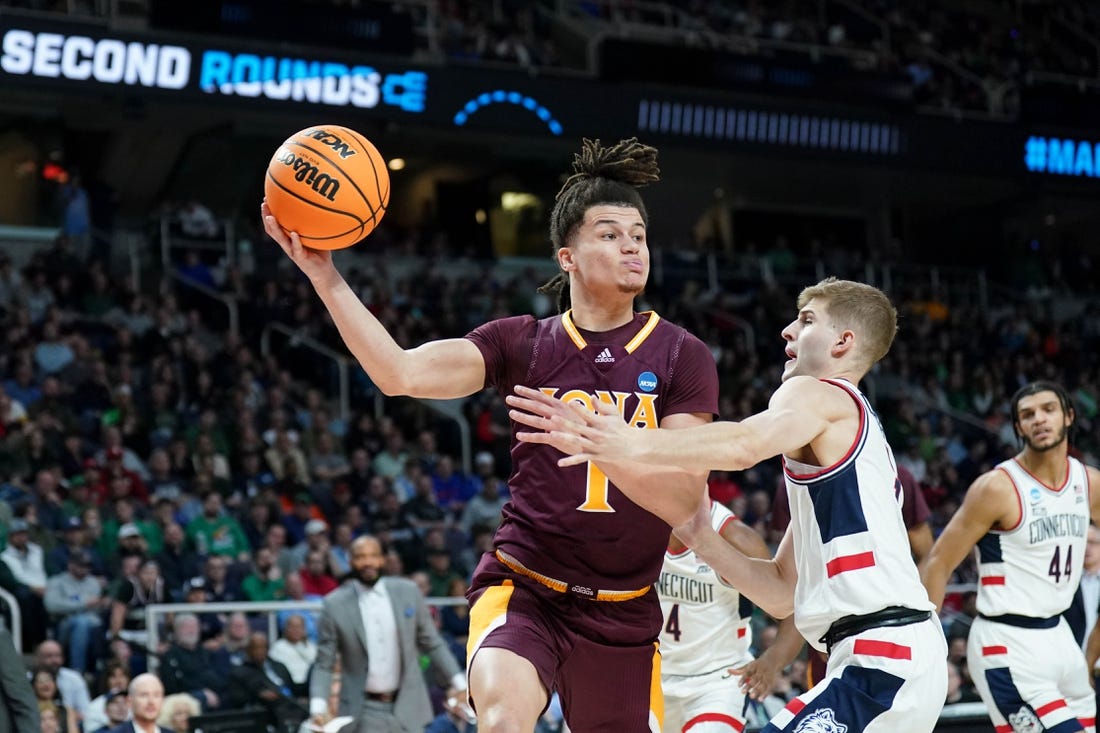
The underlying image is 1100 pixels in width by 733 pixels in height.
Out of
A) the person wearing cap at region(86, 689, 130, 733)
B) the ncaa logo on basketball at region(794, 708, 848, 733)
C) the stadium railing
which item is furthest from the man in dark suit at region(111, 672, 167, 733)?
the ncaa logo on basketball at region(794, 708, 848, 733)

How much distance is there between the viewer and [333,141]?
4.91 meters

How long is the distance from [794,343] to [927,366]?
18.0 metres

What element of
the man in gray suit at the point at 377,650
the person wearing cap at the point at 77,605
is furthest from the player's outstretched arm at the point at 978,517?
the person wearing cap at the point at 77,605

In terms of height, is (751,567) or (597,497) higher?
(597,497)

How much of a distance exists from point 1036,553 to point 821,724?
121 inches

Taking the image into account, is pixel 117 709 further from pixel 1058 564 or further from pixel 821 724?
pixel 821 724

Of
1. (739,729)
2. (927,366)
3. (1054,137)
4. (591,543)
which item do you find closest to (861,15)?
(1054,137)

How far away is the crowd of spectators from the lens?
37.4 ft

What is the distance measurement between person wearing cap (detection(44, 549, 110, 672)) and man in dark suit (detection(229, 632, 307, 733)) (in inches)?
45.3

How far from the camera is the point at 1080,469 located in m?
7.29

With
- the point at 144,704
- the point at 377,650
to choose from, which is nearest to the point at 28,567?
the point at 144,704

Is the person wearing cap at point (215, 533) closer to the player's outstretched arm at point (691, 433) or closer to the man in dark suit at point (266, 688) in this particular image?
the man in dark suit at point (266, 688)

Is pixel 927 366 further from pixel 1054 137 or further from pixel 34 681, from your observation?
pixel 34 681

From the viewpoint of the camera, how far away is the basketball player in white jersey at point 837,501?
4316 mm
